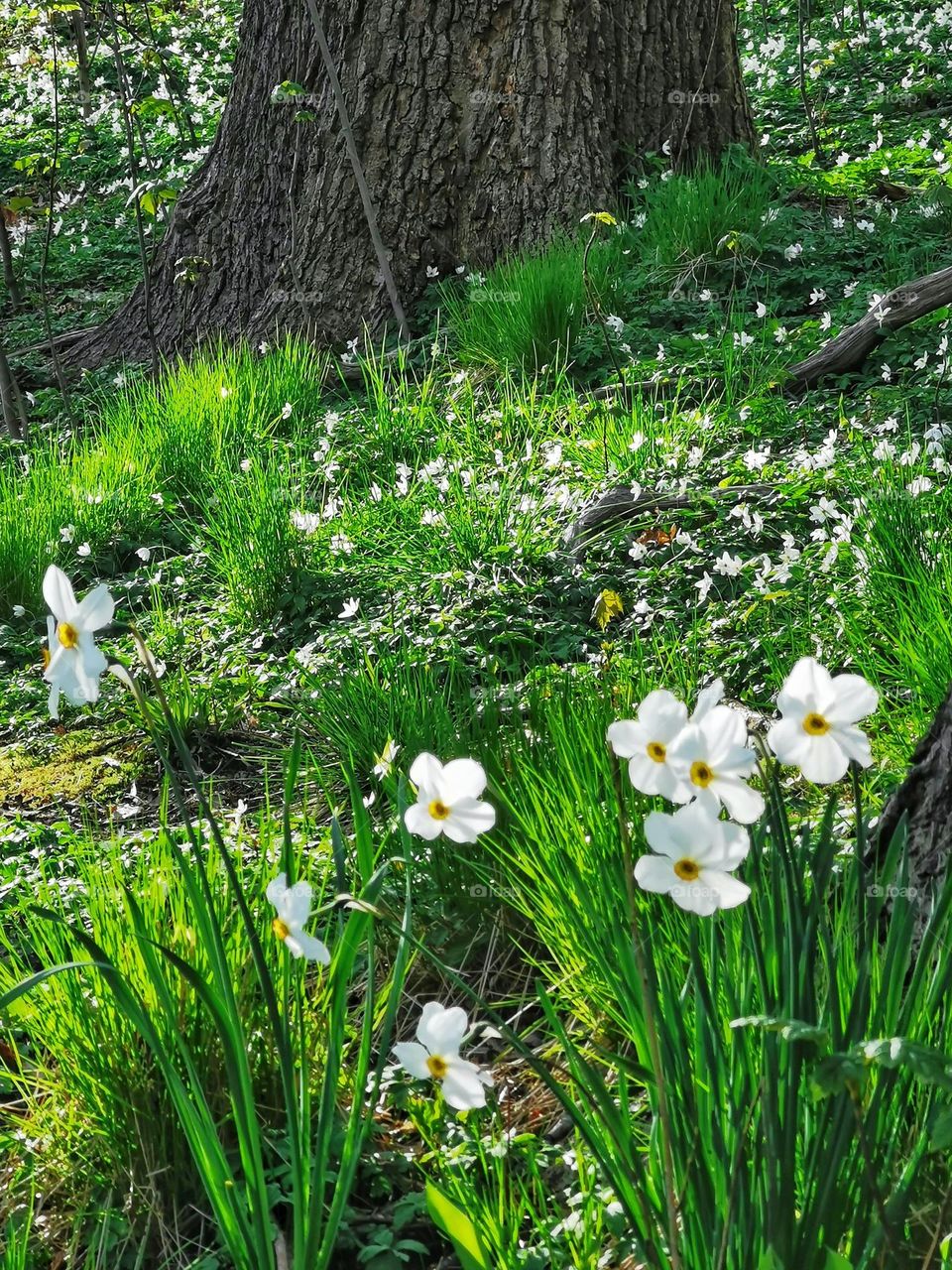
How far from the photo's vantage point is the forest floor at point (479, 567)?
1642mm

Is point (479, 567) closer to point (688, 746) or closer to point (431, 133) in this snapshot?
point (688, 746)

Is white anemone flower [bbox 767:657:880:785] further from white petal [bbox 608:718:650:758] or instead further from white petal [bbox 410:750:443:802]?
white petal [bbox 410:750:443:802]

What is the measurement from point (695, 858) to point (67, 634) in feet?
1.90

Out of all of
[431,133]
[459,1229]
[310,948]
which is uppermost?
[431,133]

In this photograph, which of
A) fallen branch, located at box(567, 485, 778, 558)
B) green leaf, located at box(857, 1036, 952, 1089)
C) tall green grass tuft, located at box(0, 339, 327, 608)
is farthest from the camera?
tall green grass tuft, located at box(0, 339, 327, 608)

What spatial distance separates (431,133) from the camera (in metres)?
5.58

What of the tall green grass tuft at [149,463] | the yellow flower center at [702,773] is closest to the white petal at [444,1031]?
the yellow flower center at [702,773]

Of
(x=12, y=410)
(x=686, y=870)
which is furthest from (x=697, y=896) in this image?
(x=12, y=410)

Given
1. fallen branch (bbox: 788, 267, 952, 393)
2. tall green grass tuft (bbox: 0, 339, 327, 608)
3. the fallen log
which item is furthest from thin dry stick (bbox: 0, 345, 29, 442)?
the fallen log

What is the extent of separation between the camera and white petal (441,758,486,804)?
3.80ft

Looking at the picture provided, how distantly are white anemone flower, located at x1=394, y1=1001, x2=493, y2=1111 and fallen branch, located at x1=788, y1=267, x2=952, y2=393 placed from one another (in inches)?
133

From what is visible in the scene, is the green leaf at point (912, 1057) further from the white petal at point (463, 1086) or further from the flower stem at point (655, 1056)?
the white petal at point (463, 1086)

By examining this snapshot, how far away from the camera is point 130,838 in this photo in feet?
8.27

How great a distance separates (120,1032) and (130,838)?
3.15ft
